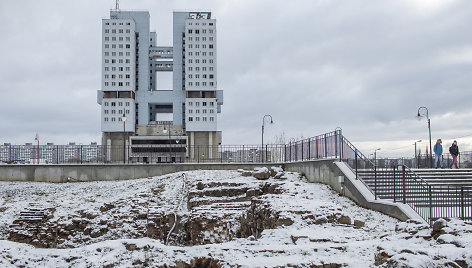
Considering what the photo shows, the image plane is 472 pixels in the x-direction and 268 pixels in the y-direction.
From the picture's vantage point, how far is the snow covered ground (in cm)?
805

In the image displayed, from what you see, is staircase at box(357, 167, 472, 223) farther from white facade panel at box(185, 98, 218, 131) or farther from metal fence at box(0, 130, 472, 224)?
white facade panel at box(185, 98, 218, 131)

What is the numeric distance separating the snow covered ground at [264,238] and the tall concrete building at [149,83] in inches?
2897

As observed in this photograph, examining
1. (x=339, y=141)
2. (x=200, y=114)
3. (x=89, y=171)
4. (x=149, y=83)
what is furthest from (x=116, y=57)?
(x=339, y=141)

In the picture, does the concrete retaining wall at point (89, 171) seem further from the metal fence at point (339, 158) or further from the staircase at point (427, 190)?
the staircase at point (427, 190)

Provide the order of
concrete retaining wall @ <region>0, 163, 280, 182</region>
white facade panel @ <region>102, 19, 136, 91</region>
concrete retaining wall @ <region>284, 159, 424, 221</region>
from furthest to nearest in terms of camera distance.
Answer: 1. white facade panel @ <region>102, 19, 136, 91</region>
2. concrete retaining wall @ <region>0, 163, 280, 182</region>
3. concrete retaining wall @ <region>284, 159, 424, 221</region>

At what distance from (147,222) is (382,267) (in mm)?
10571

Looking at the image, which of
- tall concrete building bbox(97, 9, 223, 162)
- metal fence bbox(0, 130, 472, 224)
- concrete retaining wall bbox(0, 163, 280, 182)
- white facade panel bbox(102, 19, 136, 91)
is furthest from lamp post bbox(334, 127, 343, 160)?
white facade panel bbox(102, 19, 136, 91)

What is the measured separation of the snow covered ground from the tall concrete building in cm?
Answer: 7357

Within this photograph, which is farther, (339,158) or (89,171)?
A: (89,171)

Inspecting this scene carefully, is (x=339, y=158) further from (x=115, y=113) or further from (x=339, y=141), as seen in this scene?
(x=115, y=113)

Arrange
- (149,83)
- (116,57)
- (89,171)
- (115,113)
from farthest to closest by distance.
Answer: (149,83) < (116,57) < (115,113) < (89,171)

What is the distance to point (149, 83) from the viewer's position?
99.9 meters

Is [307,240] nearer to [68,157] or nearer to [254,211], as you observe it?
[254,211]

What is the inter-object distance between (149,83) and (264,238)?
92811 millimetres
